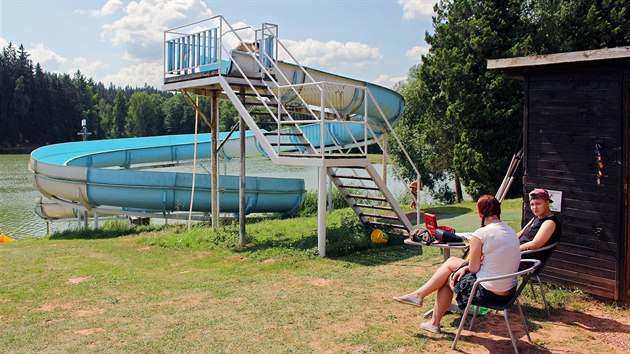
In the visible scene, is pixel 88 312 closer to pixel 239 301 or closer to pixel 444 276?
pixel 239 301

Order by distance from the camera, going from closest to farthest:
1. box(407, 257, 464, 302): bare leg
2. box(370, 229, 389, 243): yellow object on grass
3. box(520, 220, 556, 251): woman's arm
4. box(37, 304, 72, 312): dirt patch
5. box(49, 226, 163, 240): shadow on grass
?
box(407, 257, 464, 302): bare leg < box(520, 220, 556, 251): woman's arm < box(37, 304, 72, 312): dirt patch < box(370, 229, 389, 243): yellow object on grass < box(49, 226, 163, 240): shadow on grass

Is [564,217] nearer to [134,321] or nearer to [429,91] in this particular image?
[134,321]

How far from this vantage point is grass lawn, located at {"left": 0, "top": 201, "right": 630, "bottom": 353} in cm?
539

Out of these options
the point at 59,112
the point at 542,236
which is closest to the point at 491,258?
the point at 542,236

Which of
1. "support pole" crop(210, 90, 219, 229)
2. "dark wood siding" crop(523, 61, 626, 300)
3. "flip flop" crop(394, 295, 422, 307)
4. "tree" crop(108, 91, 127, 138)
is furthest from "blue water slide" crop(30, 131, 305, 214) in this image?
"tree" crop(108, 91, 127, 138)

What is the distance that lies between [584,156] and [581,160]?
6cm

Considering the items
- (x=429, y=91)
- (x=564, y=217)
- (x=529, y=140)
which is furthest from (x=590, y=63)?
(x=429, y=91)

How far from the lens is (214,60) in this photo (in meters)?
11.6

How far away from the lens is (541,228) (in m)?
5.59

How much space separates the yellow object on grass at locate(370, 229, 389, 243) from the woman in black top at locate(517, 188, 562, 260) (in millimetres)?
4559

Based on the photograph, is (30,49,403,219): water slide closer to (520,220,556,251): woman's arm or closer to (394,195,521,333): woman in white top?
(520,220,556,251): woman's arm

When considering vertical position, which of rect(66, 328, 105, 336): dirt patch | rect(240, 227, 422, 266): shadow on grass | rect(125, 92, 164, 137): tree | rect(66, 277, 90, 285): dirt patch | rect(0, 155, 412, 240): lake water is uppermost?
rect(125, 92, 164, 137): tree

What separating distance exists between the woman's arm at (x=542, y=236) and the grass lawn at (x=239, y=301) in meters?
0.85

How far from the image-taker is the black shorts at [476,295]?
16.2 ft
